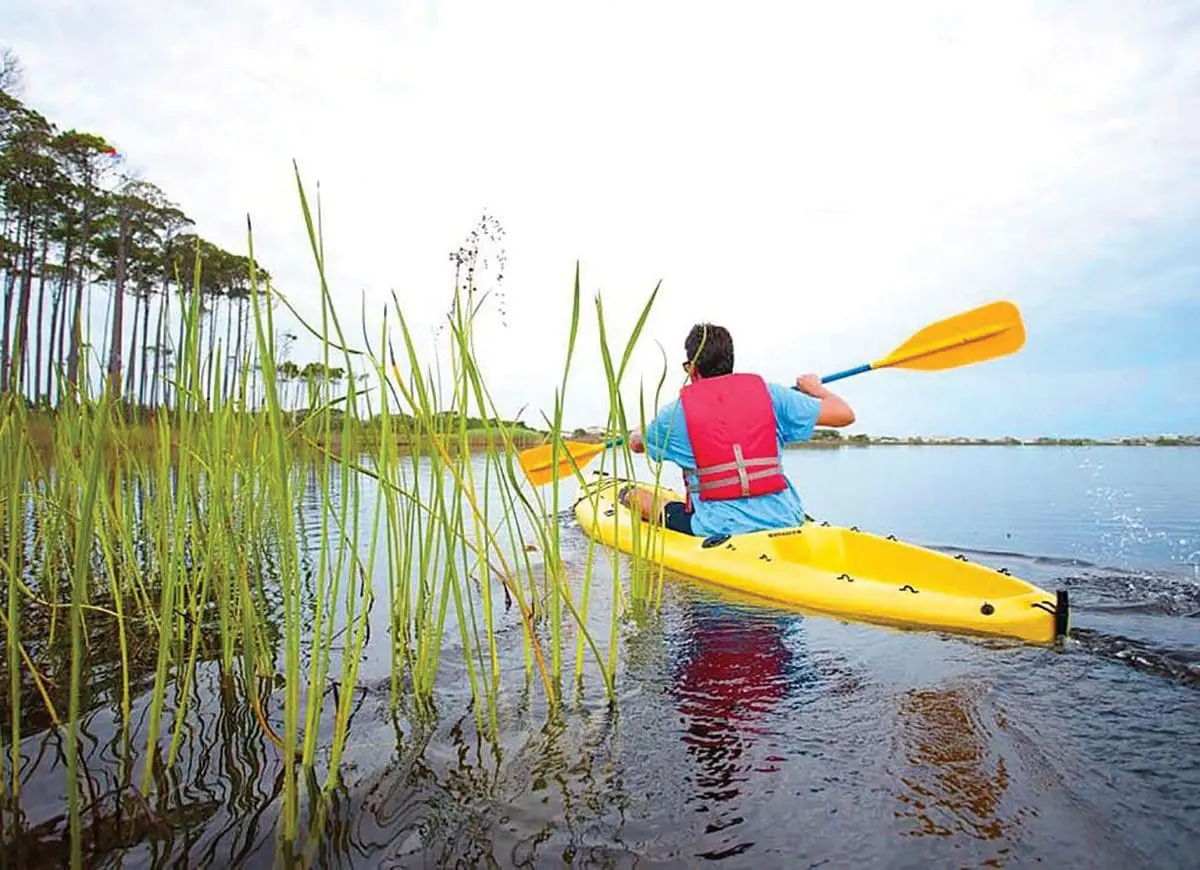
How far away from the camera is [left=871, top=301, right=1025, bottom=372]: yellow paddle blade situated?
5.06 m

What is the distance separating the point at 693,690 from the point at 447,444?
125 cm

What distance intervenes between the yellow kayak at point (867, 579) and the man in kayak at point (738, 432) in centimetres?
28

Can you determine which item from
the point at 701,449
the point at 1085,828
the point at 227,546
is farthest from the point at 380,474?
the point at 701,449

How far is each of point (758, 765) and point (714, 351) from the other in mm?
3251

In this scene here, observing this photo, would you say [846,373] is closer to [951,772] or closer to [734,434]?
[734,434]

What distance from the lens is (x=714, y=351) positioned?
486 cm

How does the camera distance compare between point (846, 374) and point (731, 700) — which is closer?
point (731, 700)

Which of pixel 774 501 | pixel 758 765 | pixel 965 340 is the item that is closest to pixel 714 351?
pixel 774 501

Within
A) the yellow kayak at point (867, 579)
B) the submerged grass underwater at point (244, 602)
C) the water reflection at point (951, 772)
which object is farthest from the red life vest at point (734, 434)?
the water reflection at point (951, 772)

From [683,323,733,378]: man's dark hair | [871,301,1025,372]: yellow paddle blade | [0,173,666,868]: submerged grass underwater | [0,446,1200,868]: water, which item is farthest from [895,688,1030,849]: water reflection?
[871,301,1025,372]: yellow paddle blade

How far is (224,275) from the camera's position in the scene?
36.5 meters

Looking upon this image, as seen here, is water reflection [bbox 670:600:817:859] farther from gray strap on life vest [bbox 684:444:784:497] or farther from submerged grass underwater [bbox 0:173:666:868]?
gray strap on life vest [bbox 684:444:784:497]

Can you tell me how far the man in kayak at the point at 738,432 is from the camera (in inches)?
187

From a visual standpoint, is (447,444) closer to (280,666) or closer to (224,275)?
(280,666)
